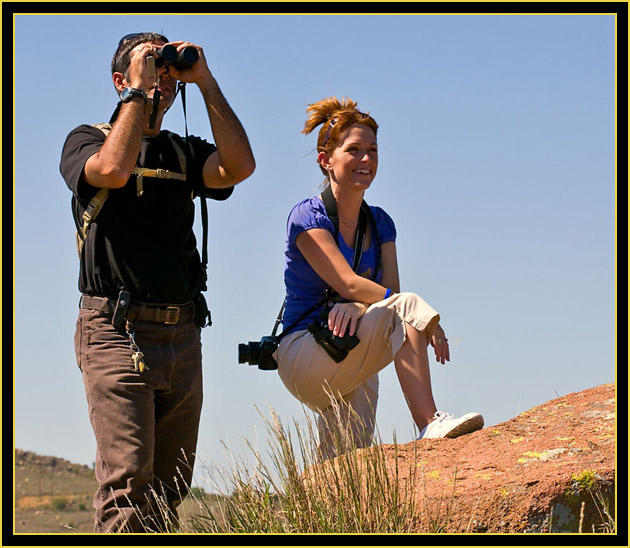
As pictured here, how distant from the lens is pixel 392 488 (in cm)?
464

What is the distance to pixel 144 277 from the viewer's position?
185 inches

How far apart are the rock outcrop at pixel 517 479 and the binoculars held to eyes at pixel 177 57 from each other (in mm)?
2137

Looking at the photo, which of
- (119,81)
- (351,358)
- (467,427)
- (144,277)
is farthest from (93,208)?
(467,427)


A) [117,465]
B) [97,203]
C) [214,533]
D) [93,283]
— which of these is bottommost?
[214,533]

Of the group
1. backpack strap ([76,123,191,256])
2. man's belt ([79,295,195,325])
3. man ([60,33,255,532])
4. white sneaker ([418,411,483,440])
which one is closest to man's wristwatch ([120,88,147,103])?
man ([60,33,255,532])

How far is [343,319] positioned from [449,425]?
0.80m

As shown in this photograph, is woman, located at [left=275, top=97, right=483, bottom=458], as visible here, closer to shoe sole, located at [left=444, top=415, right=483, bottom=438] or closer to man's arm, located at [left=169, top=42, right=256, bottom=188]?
shoe sole, located at [left=444, top=415, right=483, bottom=438]

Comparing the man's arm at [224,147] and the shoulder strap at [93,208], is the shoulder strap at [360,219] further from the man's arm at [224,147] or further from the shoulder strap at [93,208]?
the shoulder strap at [93,208]

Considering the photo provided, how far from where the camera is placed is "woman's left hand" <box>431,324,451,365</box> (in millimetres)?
5449

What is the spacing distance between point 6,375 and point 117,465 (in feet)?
2.72

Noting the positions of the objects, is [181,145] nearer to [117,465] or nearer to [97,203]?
[97,203]

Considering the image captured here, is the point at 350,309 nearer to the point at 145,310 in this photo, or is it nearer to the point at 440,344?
the point at 440,344

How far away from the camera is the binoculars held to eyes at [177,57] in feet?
16.1

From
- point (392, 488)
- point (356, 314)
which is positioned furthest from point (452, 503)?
point (356, 314)
